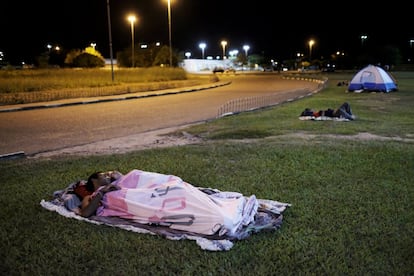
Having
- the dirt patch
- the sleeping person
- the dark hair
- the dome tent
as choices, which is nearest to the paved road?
the dirt patch

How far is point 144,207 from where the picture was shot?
16.6 feet

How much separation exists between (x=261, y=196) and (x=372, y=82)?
22.2 m

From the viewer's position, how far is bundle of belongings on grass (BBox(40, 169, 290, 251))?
185 inches

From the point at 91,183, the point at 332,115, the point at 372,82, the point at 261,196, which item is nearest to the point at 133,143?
the point at 91,183

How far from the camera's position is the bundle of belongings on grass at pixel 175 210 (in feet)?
15.4

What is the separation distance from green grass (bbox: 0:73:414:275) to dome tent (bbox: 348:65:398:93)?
52.1 ft

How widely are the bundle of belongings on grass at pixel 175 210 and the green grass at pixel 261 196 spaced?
0.41 ft

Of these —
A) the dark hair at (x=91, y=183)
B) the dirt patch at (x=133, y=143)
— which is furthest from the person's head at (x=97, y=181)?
the dirt patch at (x=133, y=143)

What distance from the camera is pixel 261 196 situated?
20.1 ft

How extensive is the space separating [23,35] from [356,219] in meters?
92.3

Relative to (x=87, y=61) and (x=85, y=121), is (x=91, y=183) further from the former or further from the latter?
(x=87, y=61)

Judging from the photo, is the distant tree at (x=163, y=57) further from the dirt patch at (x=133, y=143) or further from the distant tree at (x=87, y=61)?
the dirt patch at (x=133, y=143)

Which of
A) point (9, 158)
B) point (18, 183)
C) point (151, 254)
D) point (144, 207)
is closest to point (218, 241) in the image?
point (151, 254)

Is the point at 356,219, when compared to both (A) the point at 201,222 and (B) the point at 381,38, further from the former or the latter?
(B) the point at 381,38
